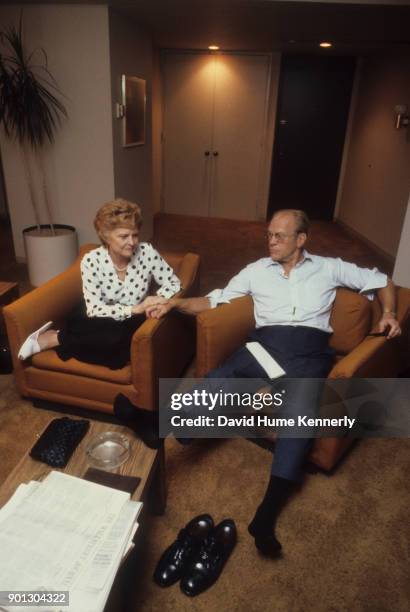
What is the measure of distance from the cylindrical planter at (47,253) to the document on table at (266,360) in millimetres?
2472

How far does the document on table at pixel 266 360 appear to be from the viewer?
184 centimetres

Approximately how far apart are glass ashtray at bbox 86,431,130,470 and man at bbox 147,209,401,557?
58 centimetres

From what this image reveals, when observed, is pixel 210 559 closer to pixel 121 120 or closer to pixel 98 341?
pixel 98 341

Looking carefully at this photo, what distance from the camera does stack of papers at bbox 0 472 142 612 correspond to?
1.01 metres

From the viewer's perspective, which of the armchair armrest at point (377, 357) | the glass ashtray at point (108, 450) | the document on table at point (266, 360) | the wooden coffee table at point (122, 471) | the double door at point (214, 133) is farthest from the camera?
the double door at point (214, 133)

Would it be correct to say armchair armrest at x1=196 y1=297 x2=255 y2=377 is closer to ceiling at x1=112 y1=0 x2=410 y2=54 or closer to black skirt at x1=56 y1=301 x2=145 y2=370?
black skirt at x1=56 y1=301 x2=145 y2=370

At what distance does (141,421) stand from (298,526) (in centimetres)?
77

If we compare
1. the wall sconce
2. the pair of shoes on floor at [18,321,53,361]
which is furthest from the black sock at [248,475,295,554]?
the wall sconce

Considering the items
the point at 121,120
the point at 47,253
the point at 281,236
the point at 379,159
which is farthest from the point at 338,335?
the point at 379,159

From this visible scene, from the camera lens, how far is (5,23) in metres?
3.72

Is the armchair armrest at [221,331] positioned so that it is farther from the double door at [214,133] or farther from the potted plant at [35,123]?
the double door at [214,133]

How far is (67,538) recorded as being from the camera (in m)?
1.12

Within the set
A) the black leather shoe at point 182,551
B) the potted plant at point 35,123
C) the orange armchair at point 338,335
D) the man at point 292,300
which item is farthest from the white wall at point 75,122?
the black leather shoe at point 182,551

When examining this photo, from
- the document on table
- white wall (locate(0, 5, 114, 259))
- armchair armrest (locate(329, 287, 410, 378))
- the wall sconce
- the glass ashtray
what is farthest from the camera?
the wall sconce
